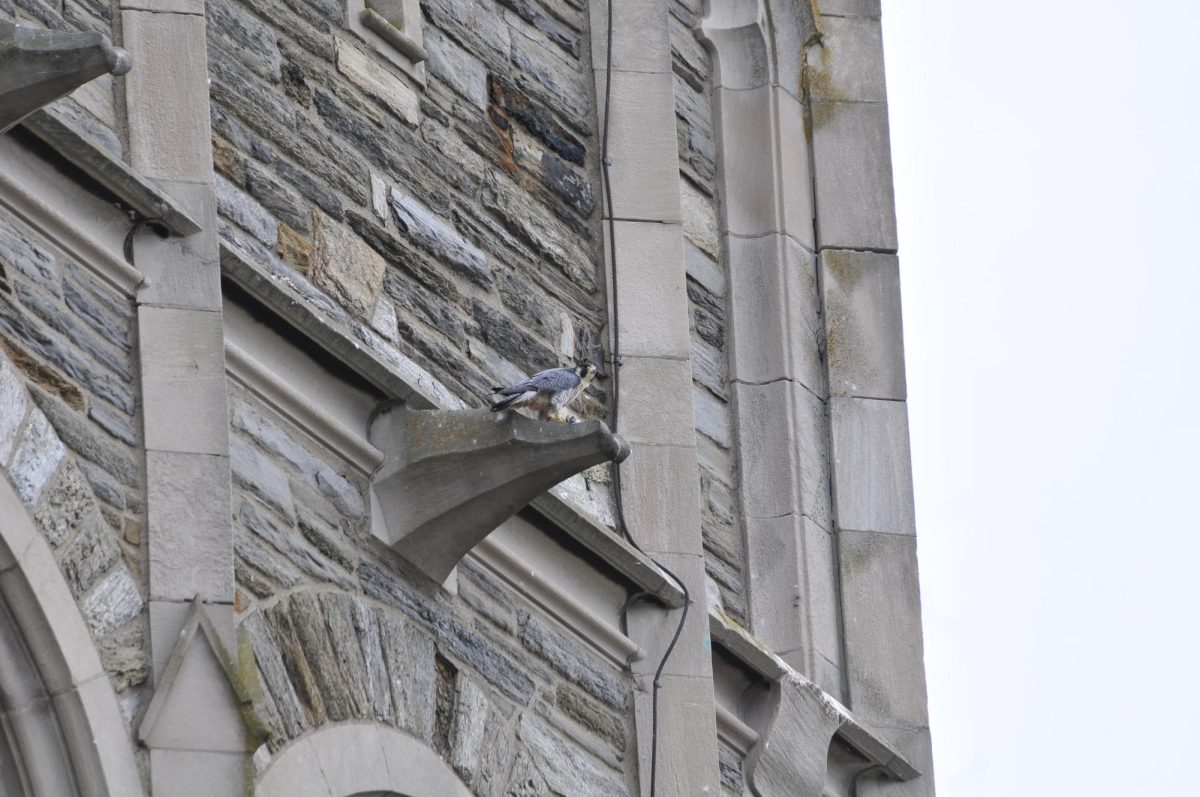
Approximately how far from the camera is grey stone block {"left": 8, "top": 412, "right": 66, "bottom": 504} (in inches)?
279

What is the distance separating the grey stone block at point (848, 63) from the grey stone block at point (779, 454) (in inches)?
51.8

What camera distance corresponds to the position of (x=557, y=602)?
8727 mm

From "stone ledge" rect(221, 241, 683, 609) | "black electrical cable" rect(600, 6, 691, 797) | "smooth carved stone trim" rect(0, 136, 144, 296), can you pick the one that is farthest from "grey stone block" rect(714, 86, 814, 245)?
"smooth carved stone trim" rect(0, 136, 144, 296)

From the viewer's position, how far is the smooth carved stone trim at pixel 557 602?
8.58 meters

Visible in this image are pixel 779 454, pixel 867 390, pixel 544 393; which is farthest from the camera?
pixel 867 390

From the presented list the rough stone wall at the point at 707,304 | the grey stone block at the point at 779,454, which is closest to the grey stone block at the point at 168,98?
the rough stone wall at the point at 707,304

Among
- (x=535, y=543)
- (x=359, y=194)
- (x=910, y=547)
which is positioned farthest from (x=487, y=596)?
(x=910, y=547)

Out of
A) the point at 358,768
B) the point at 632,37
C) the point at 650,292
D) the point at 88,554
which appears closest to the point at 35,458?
the point at 88,554

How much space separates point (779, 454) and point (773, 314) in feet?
1.66

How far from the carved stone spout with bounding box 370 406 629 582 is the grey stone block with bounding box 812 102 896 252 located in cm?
293

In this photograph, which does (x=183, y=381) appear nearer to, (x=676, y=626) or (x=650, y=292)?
(x=676, y=626)

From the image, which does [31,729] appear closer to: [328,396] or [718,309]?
[328,396]

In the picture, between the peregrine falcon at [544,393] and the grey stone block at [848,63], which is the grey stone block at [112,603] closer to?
the peregrine falcon at [544,393]

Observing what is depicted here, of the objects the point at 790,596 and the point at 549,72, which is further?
the point at 790,596
